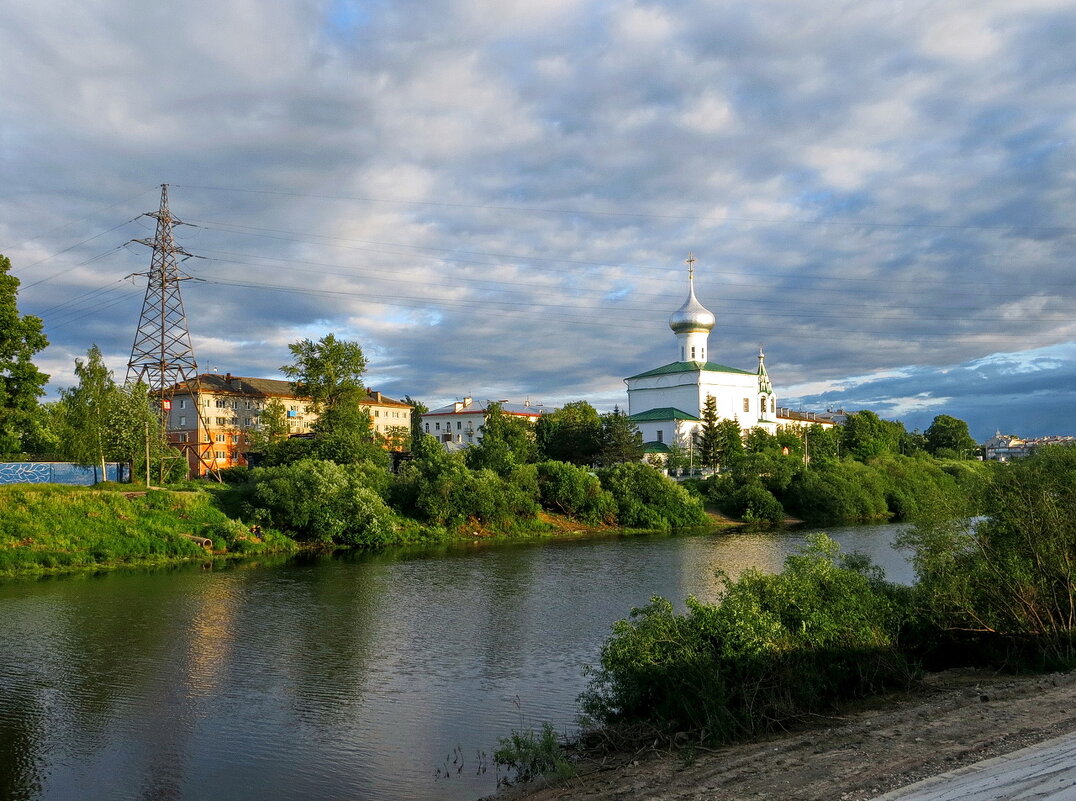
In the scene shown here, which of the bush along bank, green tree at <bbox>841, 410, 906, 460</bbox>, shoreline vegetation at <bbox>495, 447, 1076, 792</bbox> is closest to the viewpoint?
shoreline vegetation at <bbox>495, 447, 1076, 792</bbox>

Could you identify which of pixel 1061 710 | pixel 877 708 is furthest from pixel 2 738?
pixel 1061 710

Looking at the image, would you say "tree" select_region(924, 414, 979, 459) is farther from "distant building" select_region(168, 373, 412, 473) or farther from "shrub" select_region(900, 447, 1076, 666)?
"shrub" select_region(900, 447, 1076, 666)

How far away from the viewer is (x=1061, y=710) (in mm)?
10883

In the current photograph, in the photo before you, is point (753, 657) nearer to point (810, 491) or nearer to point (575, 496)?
point (575, 496)

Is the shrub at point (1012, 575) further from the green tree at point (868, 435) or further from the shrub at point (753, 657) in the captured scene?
the green tree at point (868, 435)

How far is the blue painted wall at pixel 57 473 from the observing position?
130ft

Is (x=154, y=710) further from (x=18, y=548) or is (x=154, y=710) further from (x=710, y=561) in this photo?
(x=710, y=561)

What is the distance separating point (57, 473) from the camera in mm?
40938

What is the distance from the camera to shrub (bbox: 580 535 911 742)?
1204cm

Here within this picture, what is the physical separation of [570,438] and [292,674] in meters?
55.2

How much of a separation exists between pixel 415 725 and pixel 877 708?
23.6ft

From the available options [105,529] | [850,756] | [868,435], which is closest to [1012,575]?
[850,756]

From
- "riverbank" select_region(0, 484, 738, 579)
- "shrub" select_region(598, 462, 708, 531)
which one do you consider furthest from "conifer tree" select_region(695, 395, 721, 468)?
"riverbank" select_region(0, 484, 738, 579)

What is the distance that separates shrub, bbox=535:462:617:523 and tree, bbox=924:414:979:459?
269ft
